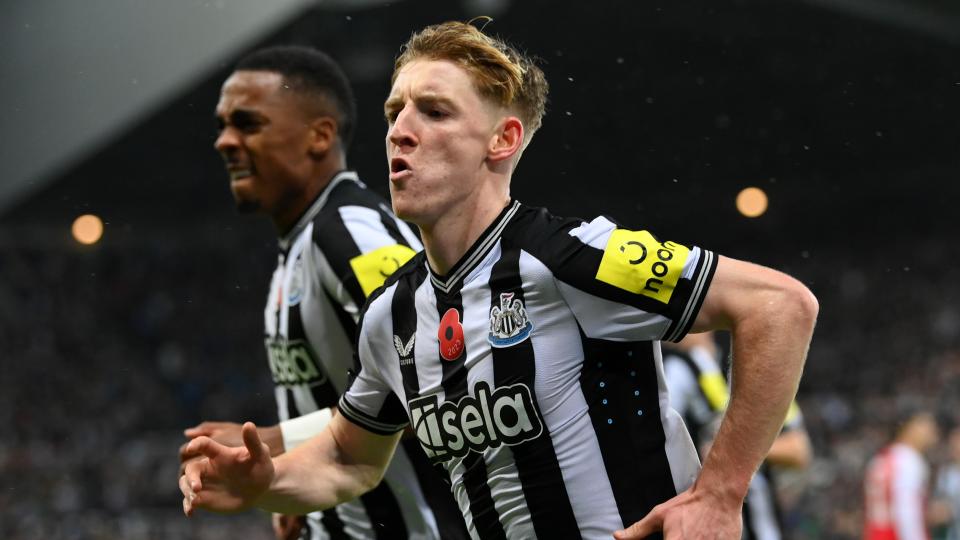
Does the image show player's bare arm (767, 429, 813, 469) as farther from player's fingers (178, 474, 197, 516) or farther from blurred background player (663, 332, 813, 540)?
player's fingers (178, 474, 197, 516)

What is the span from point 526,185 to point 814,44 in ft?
18.8

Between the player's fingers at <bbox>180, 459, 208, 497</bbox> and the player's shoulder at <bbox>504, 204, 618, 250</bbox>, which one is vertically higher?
the player's shoulder at <bbox>504, 204, 618, 250</bbox>

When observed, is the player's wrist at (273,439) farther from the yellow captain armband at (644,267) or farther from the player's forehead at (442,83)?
the yellow captain armband at (644,267)

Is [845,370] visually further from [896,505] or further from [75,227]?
[75,227]

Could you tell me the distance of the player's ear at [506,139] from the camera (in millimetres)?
3094

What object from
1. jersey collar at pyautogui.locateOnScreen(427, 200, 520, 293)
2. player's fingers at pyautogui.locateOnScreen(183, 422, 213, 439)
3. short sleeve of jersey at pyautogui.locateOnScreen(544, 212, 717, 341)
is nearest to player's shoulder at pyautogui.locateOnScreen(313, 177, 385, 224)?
player's fingers at pyautogui.locateOnScreen(183, 422, 213, 439)

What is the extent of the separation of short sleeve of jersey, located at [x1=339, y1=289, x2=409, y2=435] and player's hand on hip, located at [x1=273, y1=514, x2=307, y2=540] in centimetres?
126

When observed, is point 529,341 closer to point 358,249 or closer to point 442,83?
point 442,83

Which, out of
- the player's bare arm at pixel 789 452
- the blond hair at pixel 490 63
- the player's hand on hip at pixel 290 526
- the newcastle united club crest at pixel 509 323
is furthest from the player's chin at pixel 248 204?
the player's bare arm at pixel 789 452

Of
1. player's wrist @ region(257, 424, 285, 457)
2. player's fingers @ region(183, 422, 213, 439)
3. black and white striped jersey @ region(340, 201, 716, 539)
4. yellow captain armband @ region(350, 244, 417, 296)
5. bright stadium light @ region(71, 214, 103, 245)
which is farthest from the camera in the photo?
bright stadium light @ region(71, 214, 103, 245)

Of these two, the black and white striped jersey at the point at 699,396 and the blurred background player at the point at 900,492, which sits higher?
the black and white striped jersey at the point at 699,396

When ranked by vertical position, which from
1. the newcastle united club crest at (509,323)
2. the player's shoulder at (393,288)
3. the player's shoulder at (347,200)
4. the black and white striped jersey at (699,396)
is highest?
the player's shoulder at (347,200)

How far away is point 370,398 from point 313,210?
142 centimetres

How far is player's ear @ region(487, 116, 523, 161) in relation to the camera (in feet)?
10.2
